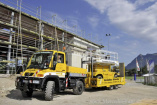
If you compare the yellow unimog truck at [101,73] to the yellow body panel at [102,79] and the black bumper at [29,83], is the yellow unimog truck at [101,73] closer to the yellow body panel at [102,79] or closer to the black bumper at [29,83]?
the yellow body panel at [102,79]

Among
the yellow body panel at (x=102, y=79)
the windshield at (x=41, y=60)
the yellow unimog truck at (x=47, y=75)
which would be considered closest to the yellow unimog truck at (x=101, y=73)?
the yellow body panel at (x=102, y=79)

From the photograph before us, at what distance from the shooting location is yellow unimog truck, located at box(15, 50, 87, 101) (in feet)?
23.5

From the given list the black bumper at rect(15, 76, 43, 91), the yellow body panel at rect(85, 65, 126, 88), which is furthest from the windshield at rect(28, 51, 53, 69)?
the yellow body panel at rect(85, 65, 126, 88)

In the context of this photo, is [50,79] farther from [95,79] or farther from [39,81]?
[95,79]

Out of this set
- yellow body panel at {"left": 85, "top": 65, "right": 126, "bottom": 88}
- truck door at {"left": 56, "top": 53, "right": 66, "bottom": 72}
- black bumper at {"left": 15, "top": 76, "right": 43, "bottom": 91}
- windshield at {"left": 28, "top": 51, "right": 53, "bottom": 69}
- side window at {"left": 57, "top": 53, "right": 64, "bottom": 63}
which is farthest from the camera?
yellow body panel at {"left": 85, "top": 65, "right": 126, "bottom": 88}

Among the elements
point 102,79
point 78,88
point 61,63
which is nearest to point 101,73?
point 102,79

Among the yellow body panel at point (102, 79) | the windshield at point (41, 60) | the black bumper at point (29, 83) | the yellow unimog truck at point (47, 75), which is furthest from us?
the yellow body panel at point (102, 79)

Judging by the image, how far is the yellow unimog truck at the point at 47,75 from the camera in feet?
23.5

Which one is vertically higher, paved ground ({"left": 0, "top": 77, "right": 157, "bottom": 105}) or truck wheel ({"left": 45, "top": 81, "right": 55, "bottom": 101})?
truck wheel ({"left": 45, "top": 81, "right": 55, "bottom": 101})

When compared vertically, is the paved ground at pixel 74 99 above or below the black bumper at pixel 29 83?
below

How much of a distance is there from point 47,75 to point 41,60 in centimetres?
119

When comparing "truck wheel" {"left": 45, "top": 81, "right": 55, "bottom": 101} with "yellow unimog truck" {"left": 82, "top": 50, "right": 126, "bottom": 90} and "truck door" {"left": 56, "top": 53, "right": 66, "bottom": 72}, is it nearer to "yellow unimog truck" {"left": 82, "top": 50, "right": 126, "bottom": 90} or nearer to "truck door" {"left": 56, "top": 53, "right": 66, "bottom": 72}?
"truck door" {"left": 56, "top": 53, "right": 66, "bottom": 72}

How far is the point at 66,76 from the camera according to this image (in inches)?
356

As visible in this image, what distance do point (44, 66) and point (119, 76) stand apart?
9.21 meters
